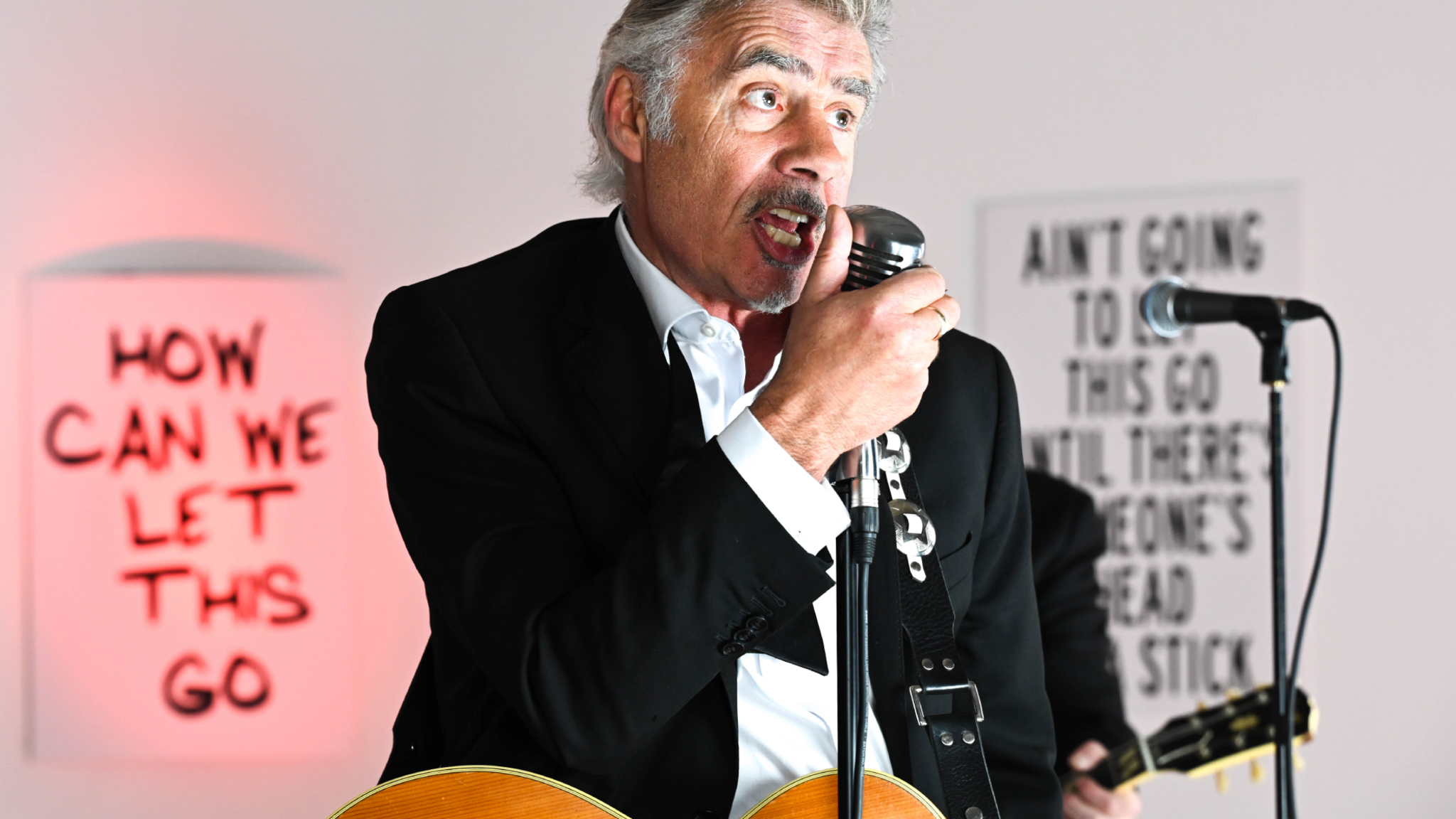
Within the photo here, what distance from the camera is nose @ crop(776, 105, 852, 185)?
4.98 feet

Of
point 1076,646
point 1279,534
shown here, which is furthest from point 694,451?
point 1076,646

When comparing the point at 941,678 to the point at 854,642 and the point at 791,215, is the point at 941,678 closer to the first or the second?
the point at 854,642

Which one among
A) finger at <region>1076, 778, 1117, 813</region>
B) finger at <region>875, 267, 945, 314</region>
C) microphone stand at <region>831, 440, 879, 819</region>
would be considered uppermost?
finger at <region>875, 267, 945, 314</region>

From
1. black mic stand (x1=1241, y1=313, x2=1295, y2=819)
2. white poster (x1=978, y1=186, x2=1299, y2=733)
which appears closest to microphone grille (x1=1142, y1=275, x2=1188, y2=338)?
black mic stand (x1=1241, y1=313, x2=1295, y2=819)

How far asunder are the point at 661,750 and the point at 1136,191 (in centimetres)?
277

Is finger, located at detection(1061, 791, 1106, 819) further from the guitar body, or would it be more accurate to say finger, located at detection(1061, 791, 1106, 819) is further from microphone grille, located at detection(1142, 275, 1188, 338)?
the guitar body

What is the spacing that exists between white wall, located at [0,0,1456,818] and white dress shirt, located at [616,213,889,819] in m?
2.33

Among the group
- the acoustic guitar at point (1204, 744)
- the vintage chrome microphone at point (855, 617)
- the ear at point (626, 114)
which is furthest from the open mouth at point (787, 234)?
the acoustic guitar at point (1204, 744)

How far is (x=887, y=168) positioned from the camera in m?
3.87

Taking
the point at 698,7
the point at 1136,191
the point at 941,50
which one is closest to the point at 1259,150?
the point at 1136,191

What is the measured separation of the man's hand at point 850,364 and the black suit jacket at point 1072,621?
1605 millimetres

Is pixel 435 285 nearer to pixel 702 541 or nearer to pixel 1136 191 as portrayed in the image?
pixel 702 541

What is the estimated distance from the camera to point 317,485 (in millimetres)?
3836

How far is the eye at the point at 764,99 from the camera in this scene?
5.08 ft
